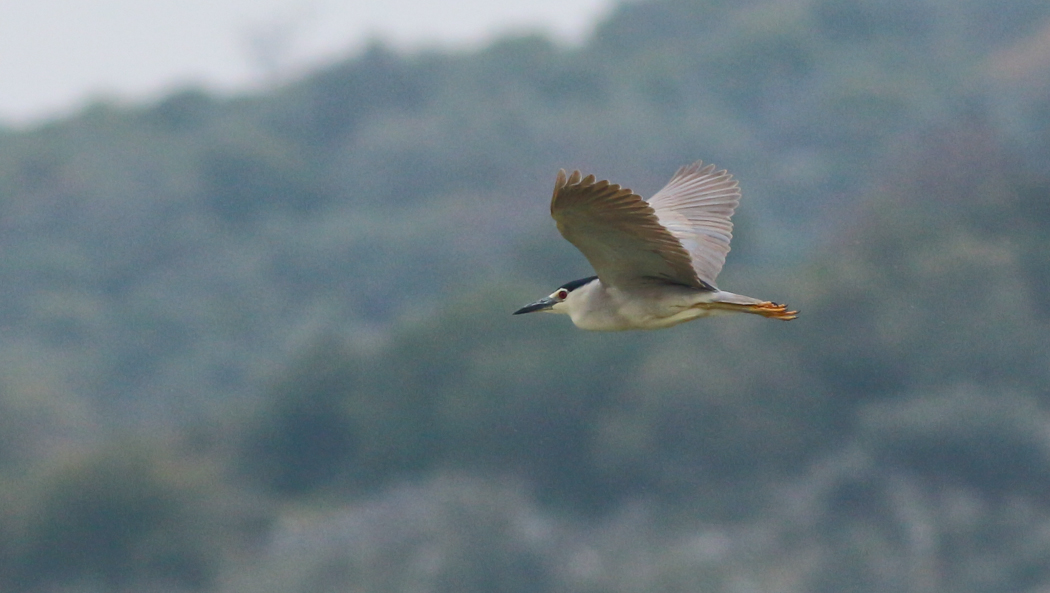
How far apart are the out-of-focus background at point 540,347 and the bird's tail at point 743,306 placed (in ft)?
110

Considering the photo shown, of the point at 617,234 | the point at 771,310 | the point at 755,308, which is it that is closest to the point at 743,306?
the point at 755,308

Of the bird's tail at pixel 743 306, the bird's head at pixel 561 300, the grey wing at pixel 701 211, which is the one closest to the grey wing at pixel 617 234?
the bird's tail at pixel 743 306

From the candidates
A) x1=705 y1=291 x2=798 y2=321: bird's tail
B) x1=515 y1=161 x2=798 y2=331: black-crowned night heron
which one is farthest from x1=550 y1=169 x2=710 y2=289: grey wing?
x1=705 y1=291 x2=798 y2=321: bird's tail

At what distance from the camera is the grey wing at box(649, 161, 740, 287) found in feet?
33.8

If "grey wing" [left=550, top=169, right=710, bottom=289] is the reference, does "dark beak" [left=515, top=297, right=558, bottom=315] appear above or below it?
above

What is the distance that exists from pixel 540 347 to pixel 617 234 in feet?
155

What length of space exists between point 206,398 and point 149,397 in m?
2.47

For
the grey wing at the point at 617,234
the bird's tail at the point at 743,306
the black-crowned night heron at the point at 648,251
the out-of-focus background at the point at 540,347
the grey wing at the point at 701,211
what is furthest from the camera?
the out-of-focus background at the point at 540,347

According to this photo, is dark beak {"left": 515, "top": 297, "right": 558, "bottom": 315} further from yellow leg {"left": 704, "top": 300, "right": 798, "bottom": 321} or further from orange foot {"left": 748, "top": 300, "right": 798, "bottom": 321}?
orange foot {"left": 748, "top": 300, "right": 798, "bottom": 321}

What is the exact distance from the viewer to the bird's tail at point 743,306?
30.0 feet

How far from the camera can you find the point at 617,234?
8.89m

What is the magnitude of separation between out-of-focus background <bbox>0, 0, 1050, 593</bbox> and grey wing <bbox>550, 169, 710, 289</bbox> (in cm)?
3349

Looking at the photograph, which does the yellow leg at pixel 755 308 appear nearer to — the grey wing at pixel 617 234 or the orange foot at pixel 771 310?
the orange foot at pixel 771 310

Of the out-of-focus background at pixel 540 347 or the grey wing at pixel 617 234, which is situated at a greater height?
the out-of-focus background at pixel 540 347
